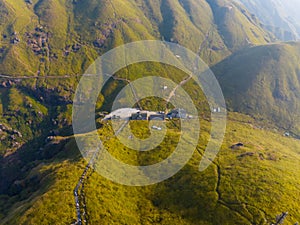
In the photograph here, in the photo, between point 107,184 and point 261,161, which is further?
point 261,161

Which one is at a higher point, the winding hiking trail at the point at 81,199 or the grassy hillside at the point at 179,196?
the winding hiking trail at the point at 81,199

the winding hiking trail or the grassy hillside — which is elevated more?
the winding hiking trail

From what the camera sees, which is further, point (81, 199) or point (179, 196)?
point (179, 196)

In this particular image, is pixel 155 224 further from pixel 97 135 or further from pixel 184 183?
pixel 97 135

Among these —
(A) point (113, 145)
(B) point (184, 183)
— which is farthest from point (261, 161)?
(A) point (113, 145)

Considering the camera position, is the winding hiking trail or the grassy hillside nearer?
the winding hiking trail

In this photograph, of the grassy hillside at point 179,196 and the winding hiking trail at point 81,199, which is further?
the grassy hillside at point 179,196

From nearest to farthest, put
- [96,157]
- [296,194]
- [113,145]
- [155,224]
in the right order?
[155,224], [296,194], [96,157], [113,145]

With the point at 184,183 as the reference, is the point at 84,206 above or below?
above
